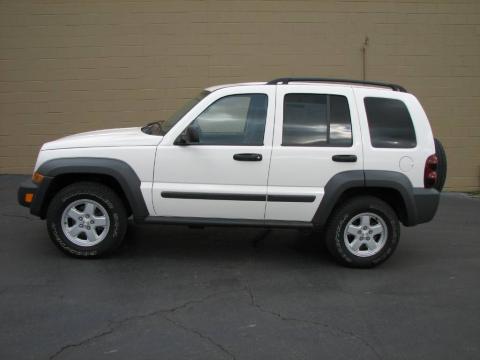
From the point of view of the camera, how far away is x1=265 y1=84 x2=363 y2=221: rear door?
597 cm

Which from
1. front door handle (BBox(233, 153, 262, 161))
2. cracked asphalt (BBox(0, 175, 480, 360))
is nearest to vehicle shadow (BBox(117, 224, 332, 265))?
cracked asphalt (BBox(0, 175, 480, 360))

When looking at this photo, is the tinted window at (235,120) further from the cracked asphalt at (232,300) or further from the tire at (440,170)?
the tire at (440,170)

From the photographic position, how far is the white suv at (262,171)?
19.6 feet

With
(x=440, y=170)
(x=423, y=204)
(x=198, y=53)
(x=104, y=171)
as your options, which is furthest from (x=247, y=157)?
(x=198, y=53)

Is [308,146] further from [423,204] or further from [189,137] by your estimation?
[423,204]

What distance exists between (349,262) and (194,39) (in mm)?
5675

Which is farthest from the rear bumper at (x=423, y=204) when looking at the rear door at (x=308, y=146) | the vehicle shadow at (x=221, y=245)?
the vehicle shadow at (x=221, y=245)

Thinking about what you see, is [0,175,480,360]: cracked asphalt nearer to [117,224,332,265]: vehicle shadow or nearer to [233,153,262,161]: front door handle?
[117,224,332,265]: vehicle shadow

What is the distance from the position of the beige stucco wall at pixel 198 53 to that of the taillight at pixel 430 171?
4701 mm

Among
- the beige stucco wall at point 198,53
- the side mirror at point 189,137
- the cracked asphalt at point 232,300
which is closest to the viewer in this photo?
the cracked asphalt at point 232,300

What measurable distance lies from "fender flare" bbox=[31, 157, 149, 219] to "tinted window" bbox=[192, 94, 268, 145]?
798 mm

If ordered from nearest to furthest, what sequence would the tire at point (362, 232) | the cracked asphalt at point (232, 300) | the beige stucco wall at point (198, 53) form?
the cracked asphalt at point (232, 300) < the tire at point (362, 232) < the beige stucco wall at point (198, 53)

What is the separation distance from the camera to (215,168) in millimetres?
5945

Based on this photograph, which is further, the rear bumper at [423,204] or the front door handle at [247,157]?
the rear bumper at [423,204]
